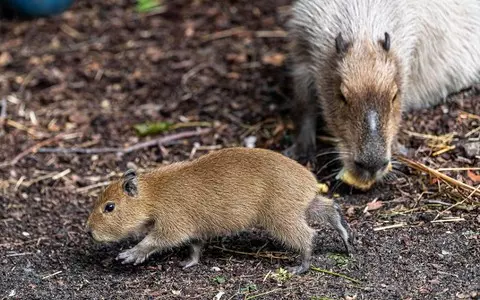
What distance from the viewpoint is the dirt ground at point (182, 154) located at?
202 inches

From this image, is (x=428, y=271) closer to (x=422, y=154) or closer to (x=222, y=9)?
(x=422, y=154)

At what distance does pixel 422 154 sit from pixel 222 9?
166 inches

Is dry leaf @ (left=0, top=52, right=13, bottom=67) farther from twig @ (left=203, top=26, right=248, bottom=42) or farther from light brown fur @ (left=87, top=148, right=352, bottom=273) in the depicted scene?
light brown fur @ (left=87, top=148, right=352, bottom=273)

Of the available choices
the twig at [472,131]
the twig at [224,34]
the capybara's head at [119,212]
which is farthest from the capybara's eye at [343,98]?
the twig at [224,34]

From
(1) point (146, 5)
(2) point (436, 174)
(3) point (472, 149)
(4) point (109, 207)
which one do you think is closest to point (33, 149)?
(4) point (109, 207)

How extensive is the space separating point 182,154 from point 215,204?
2.11 m

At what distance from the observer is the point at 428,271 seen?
5070 mm

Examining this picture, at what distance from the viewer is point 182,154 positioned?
24.0 feet

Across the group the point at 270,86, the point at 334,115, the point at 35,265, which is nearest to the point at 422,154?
the point at 334,115

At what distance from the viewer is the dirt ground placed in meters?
5.14

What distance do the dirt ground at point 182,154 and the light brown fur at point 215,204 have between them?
229 millimetres

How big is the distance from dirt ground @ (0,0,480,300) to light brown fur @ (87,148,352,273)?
23 cm

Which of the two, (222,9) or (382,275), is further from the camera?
(222,9)

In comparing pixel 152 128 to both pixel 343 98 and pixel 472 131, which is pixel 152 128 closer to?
pixel 343 98
